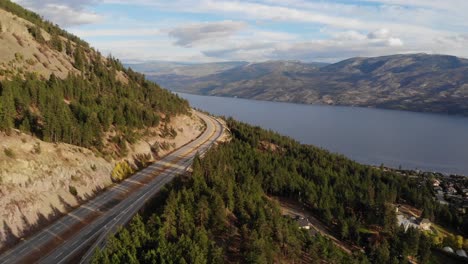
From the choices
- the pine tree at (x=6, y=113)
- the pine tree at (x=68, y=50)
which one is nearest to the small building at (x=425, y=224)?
the pine tree at (x=6, y=113)

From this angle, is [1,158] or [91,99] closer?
[1,158]

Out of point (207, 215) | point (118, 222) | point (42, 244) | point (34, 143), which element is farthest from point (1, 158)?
point (207, 215)

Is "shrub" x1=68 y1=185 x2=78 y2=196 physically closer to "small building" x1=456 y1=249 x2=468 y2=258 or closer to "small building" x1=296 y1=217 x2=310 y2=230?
"small building" x1=296 y1=217 x2=310 y2=230

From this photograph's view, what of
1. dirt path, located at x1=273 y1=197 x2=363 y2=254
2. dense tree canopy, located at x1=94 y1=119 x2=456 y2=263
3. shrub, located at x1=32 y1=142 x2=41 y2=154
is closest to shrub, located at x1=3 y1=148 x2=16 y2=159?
shrub, located at x1=32 y1=142 x2=41 y2=154

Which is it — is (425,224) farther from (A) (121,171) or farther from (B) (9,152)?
(B) (9,152)

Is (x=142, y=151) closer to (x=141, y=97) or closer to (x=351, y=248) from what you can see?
(x=141, y=97)

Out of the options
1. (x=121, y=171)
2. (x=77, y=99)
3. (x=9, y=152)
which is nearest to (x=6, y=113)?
(x=9, y=152)
